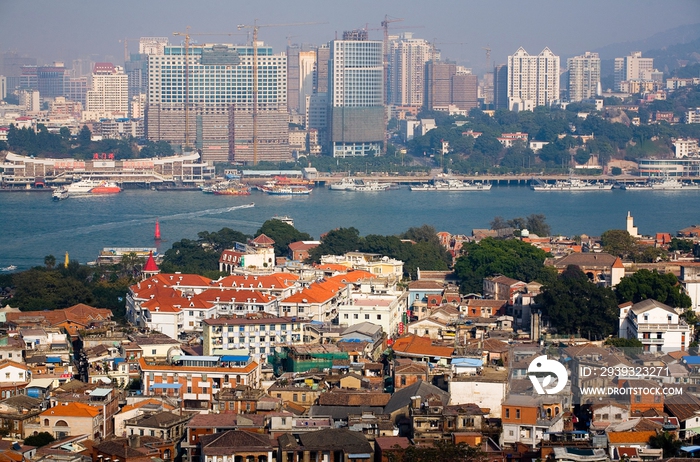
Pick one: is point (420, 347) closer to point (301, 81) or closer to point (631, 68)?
point (301, 81)

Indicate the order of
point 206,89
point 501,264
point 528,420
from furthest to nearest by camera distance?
1. point 206,89
2. point 501,264
3. point 528,420

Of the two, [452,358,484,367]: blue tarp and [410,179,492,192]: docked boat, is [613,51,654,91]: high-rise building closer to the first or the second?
[410,179,492,192]: docked boat

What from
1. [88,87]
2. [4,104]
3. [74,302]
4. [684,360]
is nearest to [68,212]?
[74,302]

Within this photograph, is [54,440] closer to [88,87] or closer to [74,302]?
[74,302]

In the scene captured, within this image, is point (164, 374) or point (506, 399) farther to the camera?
point (164, 374)

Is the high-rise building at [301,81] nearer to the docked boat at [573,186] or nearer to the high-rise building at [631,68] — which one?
the high-rise building at [631,68]

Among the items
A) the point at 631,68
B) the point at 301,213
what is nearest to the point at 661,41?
the point at 631,68
